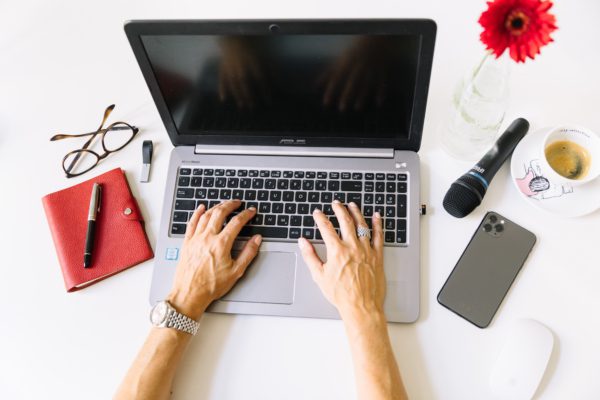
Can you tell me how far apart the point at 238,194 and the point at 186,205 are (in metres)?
0.10

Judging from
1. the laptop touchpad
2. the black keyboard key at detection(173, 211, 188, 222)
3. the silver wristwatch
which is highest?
the black keyboard key at detection(173, 211, 188, 222)

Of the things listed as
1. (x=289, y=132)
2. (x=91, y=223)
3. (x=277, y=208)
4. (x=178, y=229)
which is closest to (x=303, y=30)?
(x=289, y=132)

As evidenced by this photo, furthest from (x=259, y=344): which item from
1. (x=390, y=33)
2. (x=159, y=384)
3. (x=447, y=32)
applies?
(x=447, y=32)

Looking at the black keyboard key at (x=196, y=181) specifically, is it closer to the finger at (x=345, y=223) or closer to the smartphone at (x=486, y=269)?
the finger at (x=345, y=223)

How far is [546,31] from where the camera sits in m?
0.55

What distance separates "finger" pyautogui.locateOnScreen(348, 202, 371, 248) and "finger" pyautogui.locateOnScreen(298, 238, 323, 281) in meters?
0.08

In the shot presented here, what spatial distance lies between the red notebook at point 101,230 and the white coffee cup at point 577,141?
72 cm

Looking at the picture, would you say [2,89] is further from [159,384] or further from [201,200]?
[159,384]

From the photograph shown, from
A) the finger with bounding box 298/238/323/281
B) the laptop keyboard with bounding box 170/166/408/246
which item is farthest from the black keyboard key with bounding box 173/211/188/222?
the finger with bounding box 298/238/323/281

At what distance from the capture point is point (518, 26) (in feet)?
1.84

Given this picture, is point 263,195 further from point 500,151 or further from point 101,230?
point 500,151

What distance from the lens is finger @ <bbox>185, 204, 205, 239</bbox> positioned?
81 cm

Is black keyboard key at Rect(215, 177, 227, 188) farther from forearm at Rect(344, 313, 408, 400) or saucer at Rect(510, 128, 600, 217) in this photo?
saucer at Rect(510, 128, 600, 217)

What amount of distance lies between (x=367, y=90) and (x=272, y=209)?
274mm
